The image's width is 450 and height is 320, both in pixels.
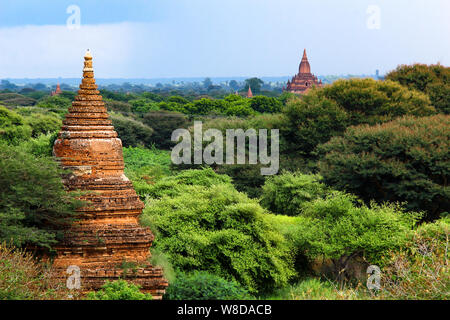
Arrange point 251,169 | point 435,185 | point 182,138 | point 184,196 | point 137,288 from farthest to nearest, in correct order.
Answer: point 182,138
point 251,169
point 435,185
point 184,196
point 137,288

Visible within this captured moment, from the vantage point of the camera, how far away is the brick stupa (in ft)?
50.2

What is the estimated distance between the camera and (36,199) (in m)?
15.1

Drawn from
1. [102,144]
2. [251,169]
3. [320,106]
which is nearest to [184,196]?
[102,144]

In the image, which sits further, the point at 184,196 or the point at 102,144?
the point at 184,196

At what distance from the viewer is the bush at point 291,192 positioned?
106 feet

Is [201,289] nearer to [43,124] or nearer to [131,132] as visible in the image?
[43,124]

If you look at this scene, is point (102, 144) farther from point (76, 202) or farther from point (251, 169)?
point (251, 169)

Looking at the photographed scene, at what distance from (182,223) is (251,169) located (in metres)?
20.0

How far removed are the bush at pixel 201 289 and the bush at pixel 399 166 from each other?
13599 mm

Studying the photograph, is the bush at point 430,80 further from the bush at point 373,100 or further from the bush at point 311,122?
the bush at point 311,122

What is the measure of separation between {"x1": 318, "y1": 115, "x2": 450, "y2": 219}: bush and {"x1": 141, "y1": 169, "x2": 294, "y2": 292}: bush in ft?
28.7

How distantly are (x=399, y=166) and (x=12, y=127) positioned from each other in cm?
2868

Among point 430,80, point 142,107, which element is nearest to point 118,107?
point 142,107

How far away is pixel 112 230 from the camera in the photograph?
15.6 m
